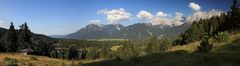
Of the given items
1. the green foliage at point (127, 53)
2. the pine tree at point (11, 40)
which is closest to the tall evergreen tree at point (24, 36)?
the pine tree at point (11, 40)

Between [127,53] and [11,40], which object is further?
[11,40]

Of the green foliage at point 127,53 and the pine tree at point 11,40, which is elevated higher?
the pine tree at point 11,40

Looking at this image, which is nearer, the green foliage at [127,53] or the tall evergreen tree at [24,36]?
the green foliage at [127,53]

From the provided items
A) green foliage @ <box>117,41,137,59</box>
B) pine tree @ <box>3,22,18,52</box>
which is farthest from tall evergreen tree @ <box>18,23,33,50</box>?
green foliage @ <box>117,41,137,59</box>

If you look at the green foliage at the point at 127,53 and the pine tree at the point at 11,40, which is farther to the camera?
the pine tree at the point at 11,40

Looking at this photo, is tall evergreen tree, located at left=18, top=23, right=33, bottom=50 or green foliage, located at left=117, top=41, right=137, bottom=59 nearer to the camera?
green foliage, located at left=117, top=41, right=137, bottom=59

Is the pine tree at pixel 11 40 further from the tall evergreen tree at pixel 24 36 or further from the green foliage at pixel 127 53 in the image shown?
the green foliage at pixel 127 53

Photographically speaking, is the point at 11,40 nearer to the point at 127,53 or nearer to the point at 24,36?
the point at 24,36

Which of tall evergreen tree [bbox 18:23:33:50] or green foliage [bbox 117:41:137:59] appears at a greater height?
tall evergreen tree [bbox 18:23:33:50]

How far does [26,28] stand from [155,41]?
45.8m

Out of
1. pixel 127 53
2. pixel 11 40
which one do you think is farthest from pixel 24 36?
pixel 127 53

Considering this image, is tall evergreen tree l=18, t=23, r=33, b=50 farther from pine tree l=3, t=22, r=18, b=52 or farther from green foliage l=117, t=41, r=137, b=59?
green foliage l=117, t=41, r=137, b=59

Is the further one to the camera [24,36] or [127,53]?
[24,36]

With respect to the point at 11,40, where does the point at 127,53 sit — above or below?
below
